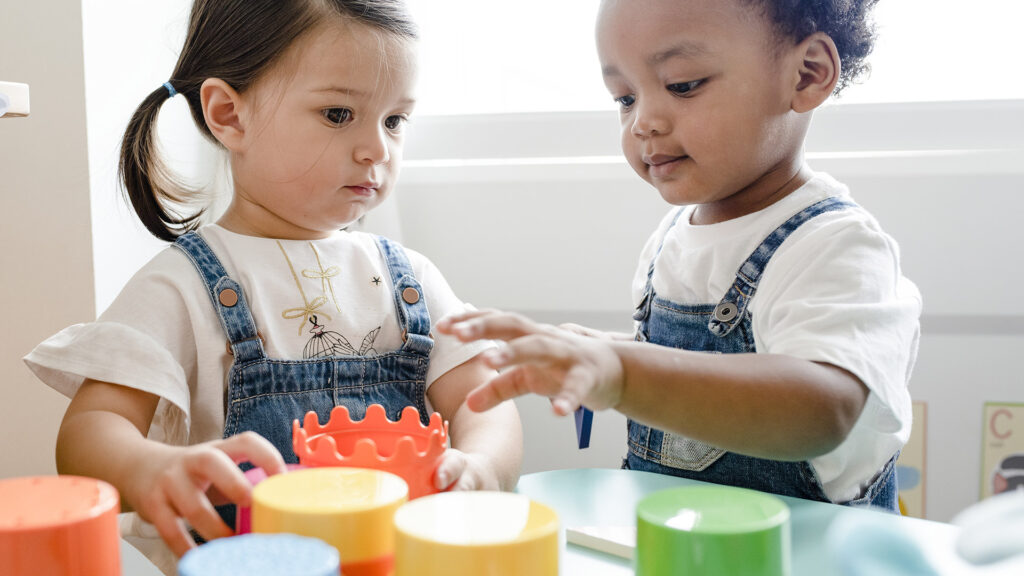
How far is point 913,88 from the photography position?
122cm

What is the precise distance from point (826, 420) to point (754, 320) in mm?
160

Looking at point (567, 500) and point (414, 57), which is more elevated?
point (414, 57)

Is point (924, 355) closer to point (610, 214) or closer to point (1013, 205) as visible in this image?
point (1013, 205)

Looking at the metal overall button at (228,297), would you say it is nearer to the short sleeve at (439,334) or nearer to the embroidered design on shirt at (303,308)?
the embroidered design on shirt at (303,308)

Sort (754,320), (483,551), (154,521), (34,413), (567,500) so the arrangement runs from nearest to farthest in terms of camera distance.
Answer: (483,551), (154,521), (567,500), (754,320), (34,413)

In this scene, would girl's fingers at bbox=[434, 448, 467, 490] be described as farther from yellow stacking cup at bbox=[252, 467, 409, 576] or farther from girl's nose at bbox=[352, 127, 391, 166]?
girl's nose at bbox=[352, 127, 391, 166]

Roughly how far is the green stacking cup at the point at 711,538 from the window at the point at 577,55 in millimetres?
915

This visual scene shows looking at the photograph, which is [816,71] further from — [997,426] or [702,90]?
[997,426]

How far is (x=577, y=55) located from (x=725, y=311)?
2.30ft

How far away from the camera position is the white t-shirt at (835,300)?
0.63m

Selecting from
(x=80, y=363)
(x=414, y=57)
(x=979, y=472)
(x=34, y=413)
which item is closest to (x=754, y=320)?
(x=414, y=57)

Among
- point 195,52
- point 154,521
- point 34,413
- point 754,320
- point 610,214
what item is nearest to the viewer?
point 154,521

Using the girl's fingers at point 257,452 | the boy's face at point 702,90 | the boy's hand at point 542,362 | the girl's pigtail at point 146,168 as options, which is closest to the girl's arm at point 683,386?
the boy's hand at point 542,362

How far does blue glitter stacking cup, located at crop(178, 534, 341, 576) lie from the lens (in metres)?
0.33
